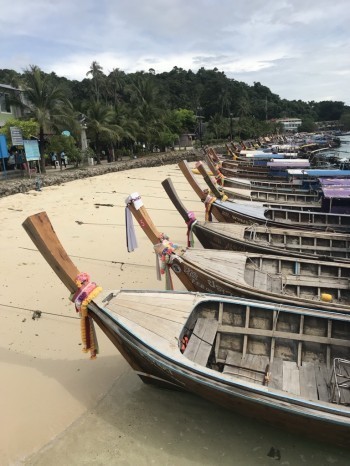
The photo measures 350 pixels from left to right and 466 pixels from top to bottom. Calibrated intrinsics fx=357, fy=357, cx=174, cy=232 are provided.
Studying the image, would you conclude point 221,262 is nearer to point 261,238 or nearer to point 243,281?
point 243,281

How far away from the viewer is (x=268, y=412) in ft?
13.5

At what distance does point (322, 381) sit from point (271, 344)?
0.84m

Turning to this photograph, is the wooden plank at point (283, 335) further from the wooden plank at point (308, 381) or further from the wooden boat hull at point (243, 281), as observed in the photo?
the wooden boat hull at point (243, 281)

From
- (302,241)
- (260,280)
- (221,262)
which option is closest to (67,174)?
(302,241)

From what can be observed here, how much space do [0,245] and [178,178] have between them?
58.0 feet

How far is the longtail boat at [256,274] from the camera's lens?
600cm

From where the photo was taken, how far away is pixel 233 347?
557 cm

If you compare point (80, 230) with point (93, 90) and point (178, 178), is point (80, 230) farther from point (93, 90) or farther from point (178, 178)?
point (93, 90)

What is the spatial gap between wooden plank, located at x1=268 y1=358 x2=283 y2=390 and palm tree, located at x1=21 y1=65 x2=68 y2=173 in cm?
1960

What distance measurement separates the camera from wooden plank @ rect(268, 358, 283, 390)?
16.3ft

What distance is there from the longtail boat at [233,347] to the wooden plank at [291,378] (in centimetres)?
1

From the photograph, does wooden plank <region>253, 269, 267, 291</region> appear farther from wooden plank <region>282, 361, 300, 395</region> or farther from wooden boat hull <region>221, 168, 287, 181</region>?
wooden boat hull <region>221, 168, 287, 181</region>

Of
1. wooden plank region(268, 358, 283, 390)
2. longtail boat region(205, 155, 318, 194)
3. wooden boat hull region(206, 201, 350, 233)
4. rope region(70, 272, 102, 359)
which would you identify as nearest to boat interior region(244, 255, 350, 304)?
wooden plank region(268, 358, 283, 390)

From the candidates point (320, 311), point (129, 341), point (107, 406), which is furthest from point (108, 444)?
point (320, 311)
